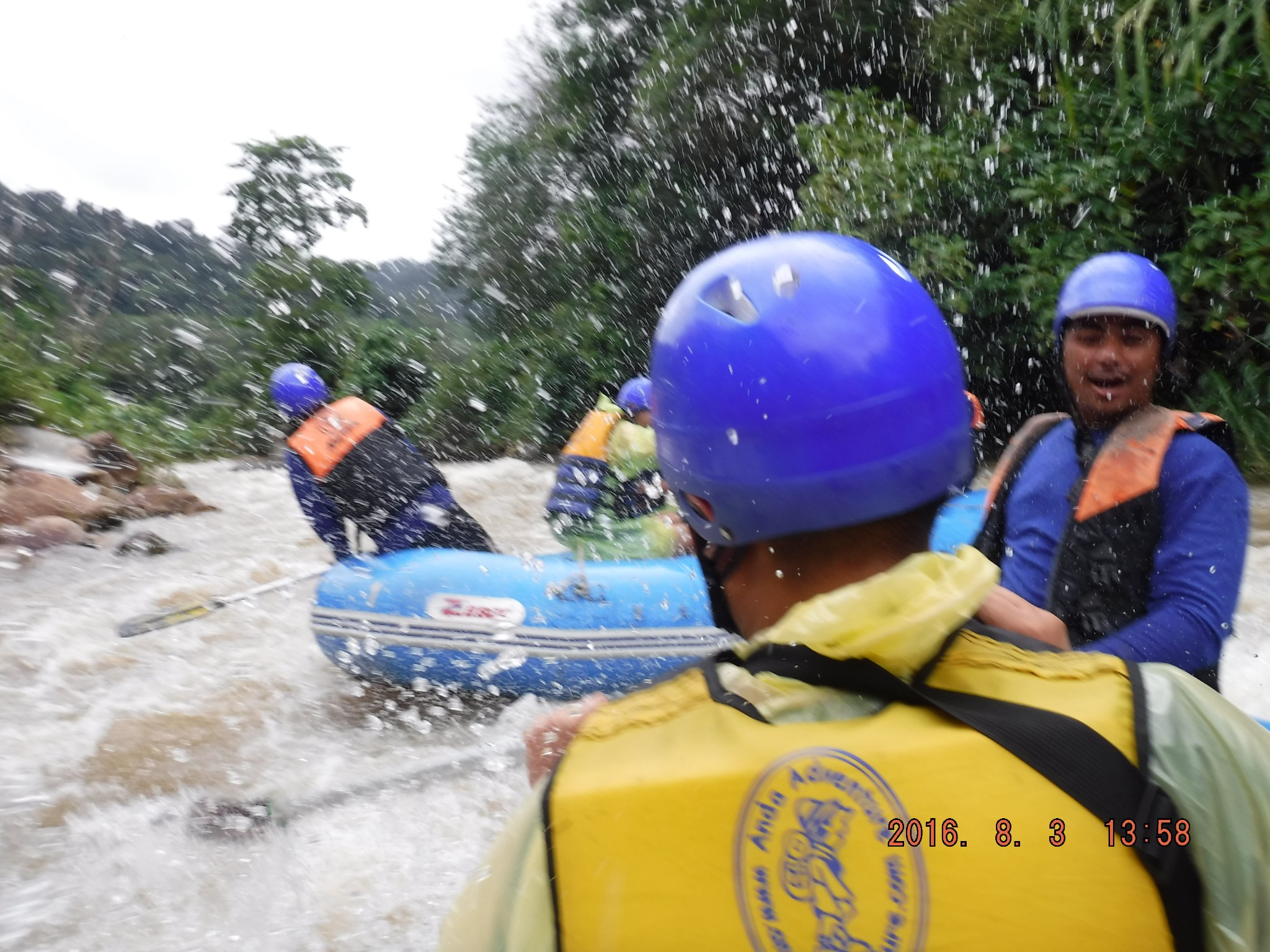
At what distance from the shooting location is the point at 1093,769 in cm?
81

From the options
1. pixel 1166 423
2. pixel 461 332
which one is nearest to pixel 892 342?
pixel 1166 423

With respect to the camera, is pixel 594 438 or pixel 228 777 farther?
pixel 594 438

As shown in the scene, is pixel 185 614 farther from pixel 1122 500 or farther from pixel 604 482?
pixel 1122 500

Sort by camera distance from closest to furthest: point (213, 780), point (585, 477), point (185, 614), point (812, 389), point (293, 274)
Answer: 1. point (812, 389)
2. point (213, 780)
3. point (585, 477)
4. point (185, 614)
5. point (293, 274)

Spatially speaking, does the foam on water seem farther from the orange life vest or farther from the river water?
the orange life vest

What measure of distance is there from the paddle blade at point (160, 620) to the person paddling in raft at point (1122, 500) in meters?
5.49

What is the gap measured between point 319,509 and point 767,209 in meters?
11.7

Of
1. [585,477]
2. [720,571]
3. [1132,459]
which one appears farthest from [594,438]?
[720,571]

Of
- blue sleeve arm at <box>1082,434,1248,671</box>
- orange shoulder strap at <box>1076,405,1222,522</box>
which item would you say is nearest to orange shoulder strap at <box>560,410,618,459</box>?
orange shoulder strap at <box>1076,405,1222,522</box>

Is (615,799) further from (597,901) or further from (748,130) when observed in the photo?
(748,130)

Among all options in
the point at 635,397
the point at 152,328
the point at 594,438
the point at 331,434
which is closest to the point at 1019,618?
the point at 331,434

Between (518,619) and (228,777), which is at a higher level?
(518,619)

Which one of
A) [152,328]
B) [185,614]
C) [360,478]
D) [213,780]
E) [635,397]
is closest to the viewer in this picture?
[213,780]

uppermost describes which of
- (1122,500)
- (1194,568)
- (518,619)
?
(1122,500)
